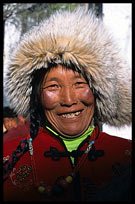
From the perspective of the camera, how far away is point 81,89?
196 cm

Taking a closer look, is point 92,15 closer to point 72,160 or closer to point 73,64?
point 73,64

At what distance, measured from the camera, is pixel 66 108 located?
1923 millimetres

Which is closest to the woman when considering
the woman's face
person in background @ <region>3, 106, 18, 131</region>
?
the woman's face

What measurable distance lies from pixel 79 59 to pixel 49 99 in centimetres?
37

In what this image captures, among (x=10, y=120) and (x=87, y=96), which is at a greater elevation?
(x=87, y=96)

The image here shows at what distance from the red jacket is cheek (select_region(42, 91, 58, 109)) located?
27 centimetres

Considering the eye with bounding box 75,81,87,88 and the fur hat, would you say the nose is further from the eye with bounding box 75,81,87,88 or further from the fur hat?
the fur hat

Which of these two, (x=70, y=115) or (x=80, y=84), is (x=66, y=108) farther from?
(x=80, y=84)

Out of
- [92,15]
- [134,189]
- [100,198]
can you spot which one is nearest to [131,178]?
[134,189]

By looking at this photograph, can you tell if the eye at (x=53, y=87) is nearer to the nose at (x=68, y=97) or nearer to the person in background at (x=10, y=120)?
the nose at (x=68, y=97)

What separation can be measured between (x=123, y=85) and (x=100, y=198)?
1.11 metres

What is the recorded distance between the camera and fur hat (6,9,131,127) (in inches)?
→ 76.6

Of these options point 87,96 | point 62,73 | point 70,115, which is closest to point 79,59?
point 62,73

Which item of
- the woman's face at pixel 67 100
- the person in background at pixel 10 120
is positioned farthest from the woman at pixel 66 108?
the person in background at pixel 10 120
